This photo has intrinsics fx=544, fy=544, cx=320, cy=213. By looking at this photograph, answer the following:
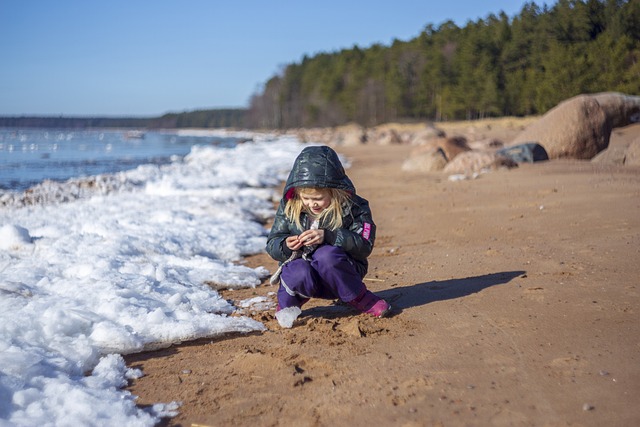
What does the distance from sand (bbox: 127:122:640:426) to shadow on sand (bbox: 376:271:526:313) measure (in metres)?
0.01

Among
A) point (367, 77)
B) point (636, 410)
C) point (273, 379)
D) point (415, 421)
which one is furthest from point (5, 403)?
point (367, 77)

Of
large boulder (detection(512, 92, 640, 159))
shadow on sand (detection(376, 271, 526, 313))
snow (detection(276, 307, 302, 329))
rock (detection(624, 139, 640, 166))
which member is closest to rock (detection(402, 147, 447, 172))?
large boulder (detection(512, 92, 640, 159))

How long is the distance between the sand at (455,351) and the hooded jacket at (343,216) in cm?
42

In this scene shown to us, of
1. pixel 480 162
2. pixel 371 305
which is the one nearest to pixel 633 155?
pixel 480 162

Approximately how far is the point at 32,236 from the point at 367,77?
2521 inches

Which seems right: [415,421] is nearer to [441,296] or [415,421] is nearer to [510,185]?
[441,296]

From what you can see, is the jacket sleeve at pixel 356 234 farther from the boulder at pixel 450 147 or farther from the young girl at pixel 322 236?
the boulder at pixel 450 147

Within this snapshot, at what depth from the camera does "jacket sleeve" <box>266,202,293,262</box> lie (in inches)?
123

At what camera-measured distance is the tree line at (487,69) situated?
32125 millimetres

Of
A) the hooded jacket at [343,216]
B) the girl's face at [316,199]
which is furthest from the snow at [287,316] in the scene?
the girl's face at [316,199]

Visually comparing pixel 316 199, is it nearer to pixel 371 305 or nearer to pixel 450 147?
pixel 371 305

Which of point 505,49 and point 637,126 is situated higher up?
point 505,49

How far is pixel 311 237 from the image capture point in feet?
9.89

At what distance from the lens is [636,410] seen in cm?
195
